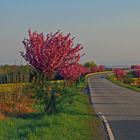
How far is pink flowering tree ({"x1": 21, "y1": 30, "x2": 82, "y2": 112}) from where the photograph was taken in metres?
21.6

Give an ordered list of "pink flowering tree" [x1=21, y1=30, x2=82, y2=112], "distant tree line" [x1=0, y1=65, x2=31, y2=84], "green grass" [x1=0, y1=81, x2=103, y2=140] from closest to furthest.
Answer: "green grass" [x1=0, y1=81, x2=103, y2=140]
"pink flowering tree" [x1=21, y1=30, x2=82, y2=112]
"distant tree line" [x1=0, y1=65, x2=31, y2=84]

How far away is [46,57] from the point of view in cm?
2166

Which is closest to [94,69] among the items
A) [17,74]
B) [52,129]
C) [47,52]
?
[17,74]

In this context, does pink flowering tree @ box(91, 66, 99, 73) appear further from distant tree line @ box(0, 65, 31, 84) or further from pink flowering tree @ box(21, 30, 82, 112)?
pink flowering tree @ box(21, 30, 82, 112)

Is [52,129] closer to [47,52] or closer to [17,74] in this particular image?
[47,52]

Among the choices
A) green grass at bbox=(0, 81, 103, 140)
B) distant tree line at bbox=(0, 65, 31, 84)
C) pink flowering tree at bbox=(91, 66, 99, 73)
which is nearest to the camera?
green grass at bbox=(0, 81, 103, 140)

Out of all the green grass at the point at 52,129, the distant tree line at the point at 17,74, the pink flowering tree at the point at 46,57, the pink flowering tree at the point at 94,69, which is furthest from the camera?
the pink flowering tree at the point at 94,69

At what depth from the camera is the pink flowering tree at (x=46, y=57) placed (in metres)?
21.6

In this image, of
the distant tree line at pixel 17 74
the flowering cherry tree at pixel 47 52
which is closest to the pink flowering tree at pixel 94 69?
the distant tree line at pixel 17 74

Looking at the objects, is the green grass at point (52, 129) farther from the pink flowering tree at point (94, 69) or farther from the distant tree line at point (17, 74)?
the pink flowering tree at point (94, 69)

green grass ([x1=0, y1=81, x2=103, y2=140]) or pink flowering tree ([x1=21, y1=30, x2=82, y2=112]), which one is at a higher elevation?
pink flowering tree ([x1=21, y1=30, x2=82, y2=112])

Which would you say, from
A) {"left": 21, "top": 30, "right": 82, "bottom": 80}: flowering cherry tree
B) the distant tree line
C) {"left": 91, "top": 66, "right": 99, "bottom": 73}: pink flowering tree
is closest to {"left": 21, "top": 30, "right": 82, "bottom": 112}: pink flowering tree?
{"left": 21, "top": 30, "right": 82, "bottom": 80}: flowering cherry tree

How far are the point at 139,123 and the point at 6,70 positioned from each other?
11.6m

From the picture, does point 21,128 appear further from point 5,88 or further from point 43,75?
point 5,88
